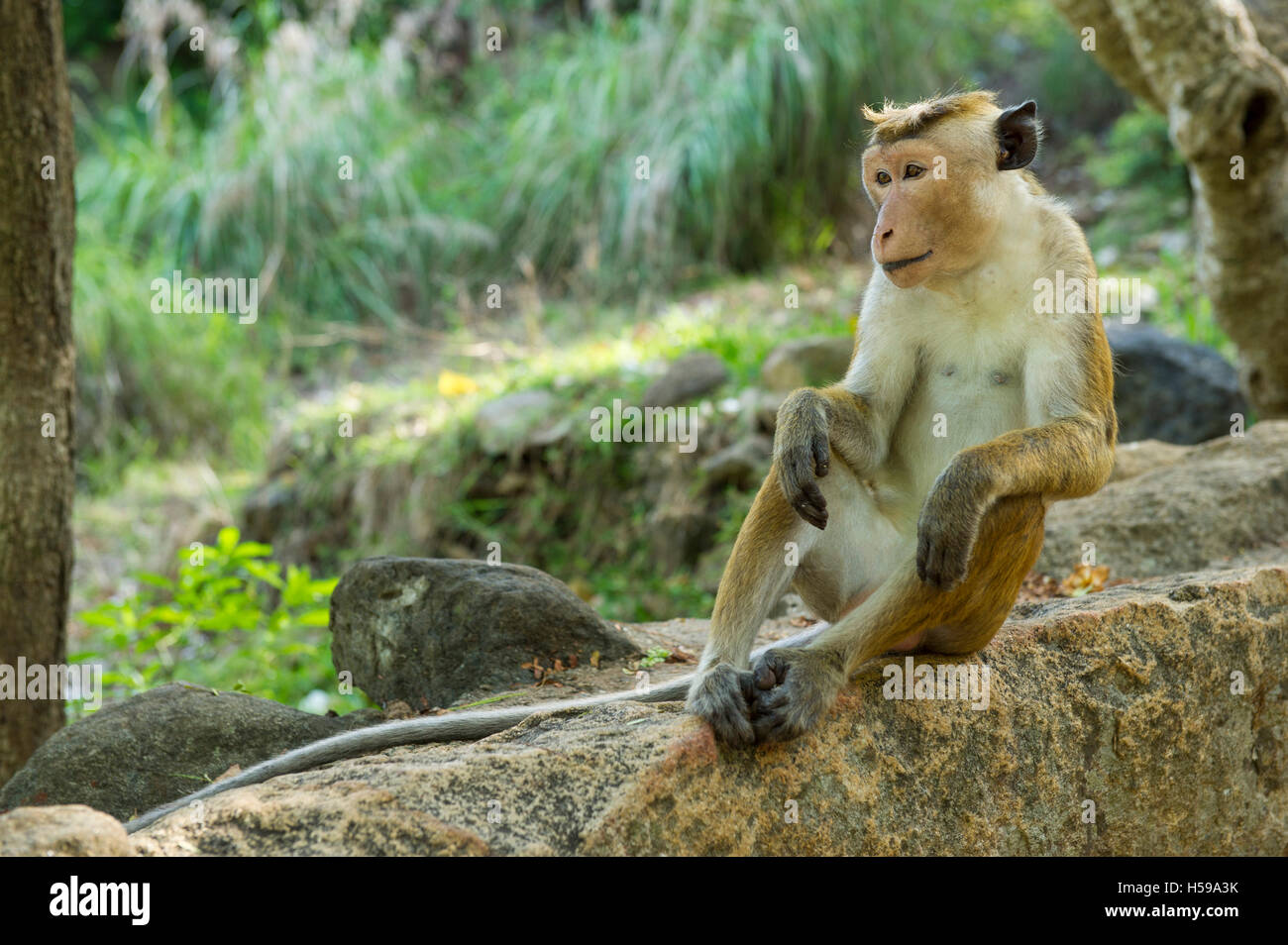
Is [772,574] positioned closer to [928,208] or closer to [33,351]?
[928,208]

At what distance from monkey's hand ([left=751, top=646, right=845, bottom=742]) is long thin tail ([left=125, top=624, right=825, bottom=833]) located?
28 centimetres

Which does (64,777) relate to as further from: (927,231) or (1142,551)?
(1142,551)

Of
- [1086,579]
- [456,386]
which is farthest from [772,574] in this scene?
[456,386]

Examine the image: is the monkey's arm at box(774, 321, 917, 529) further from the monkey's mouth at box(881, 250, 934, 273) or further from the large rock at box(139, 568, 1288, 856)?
the large rock at box(139, 568, 1288, 856)

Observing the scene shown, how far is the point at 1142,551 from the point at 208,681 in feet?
18.4

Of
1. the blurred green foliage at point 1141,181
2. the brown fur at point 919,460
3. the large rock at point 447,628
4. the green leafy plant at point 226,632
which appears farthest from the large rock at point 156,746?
the blurred green foliage at point 1141,181

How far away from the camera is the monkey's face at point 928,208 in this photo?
3.54 m

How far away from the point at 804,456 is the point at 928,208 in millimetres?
801

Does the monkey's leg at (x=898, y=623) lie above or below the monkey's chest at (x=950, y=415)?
below

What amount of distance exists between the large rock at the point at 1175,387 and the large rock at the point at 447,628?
465 cm

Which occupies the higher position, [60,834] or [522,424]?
[522,424]

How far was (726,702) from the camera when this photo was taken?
3.21m

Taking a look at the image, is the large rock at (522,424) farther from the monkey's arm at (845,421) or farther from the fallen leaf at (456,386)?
the monkey's arm at (845,421)

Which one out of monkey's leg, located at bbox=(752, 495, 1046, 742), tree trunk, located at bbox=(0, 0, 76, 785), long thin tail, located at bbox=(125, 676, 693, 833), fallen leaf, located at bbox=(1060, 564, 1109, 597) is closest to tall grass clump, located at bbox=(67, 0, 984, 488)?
tree trunk, located at bbox=(0, 0, 76, 785)
